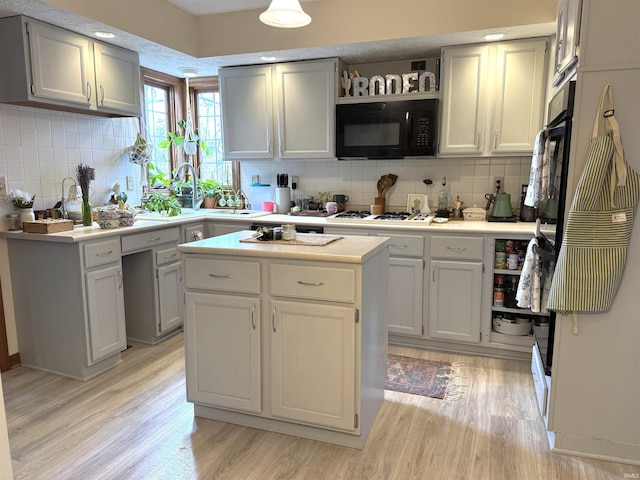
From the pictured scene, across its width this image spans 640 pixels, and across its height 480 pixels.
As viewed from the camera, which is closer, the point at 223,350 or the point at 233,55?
the point at 223,350

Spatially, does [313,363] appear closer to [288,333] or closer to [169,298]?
[288,333]

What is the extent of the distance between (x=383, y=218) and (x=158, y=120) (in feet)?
8.13

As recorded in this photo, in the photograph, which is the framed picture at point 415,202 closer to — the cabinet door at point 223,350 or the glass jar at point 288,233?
the glass jar at point 288,233

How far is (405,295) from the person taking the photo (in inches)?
129

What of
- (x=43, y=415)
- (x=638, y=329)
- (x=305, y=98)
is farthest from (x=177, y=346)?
(x=638, y=329)

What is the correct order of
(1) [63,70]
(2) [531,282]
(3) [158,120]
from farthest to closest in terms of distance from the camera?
(3) [158,120], (1) [63,70], (2) [531,282]

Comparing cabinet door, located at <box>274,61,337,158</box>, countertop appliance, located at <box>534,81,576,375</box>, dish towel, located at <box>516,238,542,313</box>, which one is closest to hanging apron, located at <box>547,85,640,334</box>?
countertop appliance, located at <box>534,81,576,375</box>

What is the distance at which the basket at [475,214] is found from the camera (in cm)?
348

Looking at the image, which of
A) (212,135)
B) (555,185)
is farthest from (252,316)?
(212,135)

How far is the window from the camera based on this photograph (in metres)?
4.36

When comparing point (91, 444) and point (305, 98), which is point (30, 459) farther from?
point (305, 98)

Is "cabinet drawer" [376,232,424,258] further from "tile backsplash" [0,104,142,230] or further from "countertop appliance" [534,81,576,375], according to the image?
"tile backsplash" [0,104,142,230]

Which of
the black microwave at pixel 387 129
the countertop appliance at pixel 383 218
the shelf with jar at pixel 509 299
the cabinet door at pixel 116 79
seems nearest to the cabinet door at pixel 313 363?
the countertop appliance at pixel 383 218

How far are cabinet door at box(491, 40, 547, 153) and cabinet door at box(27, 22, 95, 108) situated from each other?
2.86 metres
